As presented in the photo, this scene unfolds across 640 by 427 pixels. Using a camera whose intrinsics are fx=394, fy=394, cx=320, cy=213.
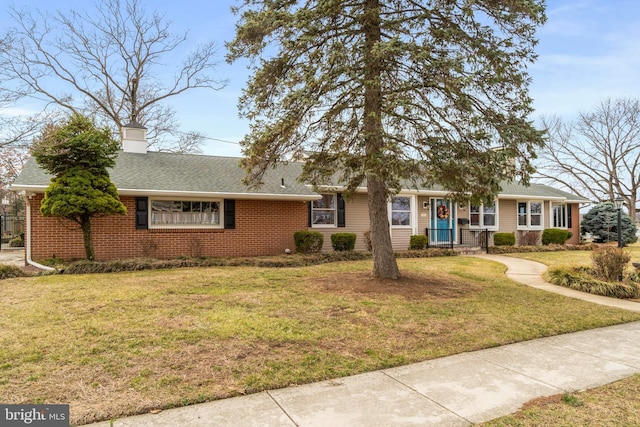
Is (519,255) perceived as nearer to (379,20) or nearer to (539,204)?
(539,204)

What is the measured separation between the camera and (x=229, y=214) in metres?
13.1

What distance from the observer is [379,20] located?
7.30 m

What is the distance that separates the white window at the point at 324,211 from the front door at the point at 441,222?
15.6ft

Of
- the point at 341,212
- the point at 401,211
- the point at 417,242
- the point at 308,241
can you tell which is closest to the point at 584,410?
the point at 308,241

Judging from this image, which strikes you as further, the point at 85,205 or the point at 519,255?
the point at 519,255

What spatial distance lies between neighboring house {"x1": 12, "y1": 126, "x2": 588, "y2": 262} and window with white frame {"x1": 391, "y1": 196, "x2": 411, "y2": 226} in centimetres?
4

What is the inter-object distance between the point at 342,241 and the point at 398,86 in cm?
755

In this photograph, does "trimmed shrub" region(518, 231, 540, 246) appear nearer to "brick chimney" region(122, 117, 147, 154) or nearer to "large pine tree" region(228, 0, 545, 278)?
"large pine tree" region(228, 0, 545, 278)

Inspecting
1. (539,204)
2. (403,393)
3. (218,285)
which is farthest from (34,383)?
(539,204)

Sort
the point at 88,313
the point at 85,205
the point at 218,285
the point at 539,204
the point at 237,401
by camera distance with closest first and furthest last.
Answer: the point at 237,401
the point at 88,313
the point at 218,285
the point at 85,205
the point at 539,204

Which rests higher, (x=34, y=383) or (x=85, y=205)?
(x=85, y=205)

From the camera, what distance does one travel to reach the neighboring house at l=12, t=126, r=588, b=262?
37.1 ft

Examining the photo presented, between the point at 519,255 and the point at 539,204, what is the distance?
207 inches

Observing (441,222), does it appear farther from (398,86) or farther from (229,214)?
(398,86)
